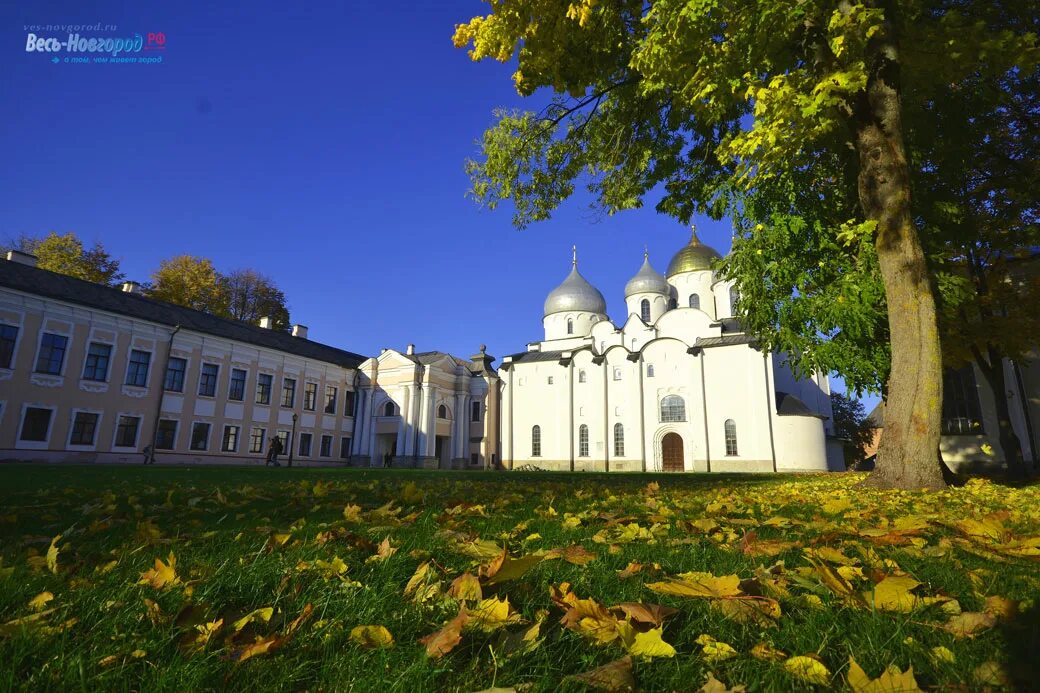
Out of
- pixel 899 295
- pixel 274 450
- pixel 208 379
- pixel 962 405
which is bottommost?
pixel 274 450

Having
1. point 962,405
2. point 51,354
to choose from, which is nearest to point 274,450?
point 51,354

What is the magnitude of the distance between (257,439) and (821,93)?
3486 cm

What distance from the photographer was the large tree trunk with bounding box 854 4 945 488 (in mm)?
8211

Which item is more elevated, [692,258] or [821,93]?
[692,258]

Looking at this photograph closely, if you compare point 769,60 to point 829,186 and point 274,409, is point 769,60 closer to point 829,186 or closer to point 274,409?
point 829,186

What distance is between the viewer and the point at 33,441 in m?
24.4

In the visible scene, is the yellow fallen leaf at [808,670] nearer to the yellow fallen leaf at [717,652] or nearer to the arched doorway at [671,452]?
the yellow fallen leaf at [717,652]

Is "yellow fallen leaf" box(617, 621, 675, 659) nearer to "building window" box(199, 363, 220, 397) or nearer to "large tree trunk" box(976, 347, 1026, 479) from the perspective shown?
"large tree trunk" box(976, 347, 1026, 479)

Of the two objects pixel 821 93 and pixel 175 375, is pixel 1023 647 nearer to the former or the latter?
pixel 821 93

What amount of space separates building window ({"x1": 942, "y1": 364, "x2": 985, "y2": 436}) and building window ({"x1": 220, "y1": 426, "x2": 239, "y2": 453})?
118ft

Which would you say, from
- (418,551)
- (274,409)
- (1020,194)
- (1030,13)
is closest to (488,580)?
(418,551)

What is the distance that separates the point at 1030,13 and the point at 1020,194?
4.18 metres

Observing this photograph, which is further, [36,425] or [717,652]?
[36,425]

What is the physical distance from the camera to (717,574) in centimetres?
233
